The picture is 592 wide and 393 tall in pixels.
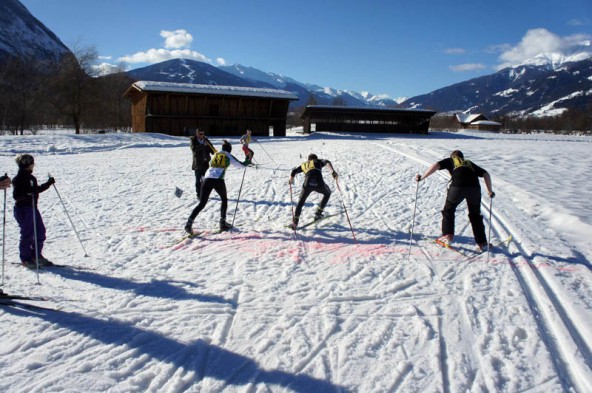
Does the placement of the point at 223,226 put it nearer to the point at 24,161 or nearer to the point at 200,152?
the point at 200,152

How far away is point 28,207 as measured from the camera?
201 inches

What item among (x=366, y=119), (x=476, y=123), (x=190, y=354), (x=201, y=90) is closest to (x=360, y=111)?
(x=366, y=119)

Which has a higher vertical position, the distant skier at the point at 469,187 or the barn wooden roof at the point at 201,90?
the barn wooden roof at the point at 201,90

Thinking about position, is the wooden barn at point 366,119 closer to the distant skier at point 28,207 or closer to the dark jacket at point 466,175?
the dark jacket at point 466,175

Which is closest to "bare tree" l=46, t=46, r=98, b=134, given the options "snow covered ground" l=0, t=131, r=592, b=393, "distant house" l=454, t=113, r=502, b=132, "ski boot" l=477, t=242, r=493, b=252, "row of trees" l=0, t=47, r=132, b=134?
"row of trees" l=0, t=47, r=132, b=134

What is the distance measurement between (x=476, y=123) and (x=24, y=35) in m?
146

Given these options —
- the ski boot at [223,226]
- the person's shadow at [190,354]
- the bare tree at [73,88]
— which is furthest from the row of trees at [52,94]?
the person's shadow at [190,354]

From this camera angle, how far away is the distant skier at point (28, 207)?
495 centimetres

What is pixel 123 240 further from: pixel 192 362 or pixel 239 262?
pixel 192 362

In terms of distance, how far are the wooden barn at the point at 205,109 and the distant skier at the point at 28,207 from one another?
93.8 ft

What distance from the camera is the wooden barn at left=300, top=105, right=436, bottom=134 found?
3989 cm

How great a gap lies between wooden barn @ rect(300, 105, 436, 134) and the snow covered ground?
32.0m

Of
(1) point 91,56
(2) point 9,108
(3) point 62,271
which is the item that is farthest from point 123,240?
(2) point 9,108

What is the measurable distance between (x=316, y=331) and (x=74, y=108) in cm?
4261
